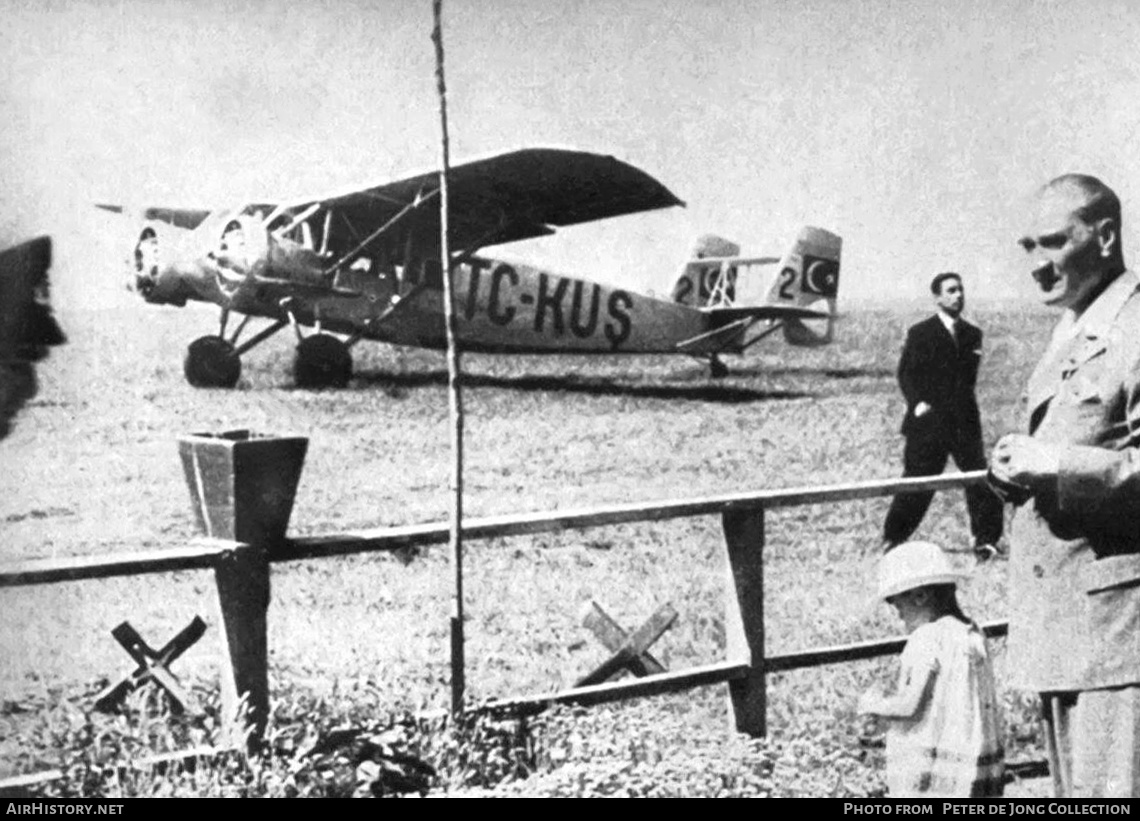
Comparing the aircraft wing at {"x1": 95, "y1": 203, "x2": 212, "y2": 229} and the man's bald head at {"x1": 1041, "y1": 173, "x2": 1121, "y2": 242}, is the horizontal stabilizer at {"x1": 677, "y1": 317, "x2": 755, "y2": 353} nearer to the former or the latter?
the man's bald head at {"x1": 1041, "y1": 173, "x2": 1121, "y2": 242}

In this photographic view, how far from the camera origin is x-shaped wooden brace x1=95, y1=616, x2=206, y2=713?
11.0 feet

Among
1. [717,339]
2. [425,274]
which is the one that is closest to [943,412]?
[717,339]

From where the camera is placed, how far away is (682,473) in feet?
13.0

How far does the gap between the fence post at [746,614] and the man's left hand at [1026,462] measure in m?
1.09

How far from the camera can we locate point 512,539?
12.5ft

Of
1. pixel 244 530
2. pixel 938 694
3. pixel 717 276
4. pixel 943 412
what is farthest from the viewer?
pixel 943 412

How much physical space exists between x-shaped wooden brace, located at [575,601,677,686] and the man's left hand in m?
1.27

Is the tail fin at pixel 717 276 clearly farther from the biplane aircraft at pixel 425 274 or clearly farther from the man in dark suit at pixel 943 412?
the man in dark suit at pixel 943 412

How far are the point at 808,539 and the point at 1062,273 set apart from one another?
4.67ft

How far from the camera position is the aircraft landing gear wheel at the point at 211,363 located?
11.3 feet

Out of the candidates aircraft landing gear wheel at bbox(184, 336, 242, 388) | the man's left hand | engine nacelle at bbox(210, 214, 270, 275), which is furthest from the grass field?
the man's left hand

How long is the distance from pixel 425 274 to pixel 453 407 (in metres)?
0.36

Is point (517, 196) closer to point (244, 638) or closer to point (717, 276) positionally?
point (717, 276)

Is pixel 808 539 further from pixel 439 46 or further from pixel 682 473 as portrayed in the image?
pixel 439 46
